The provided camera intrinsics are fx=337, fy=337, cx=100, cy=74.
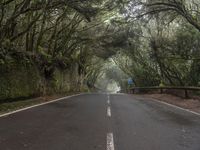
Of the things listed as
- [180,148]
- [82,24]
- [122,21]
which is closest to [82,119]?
[180,148]

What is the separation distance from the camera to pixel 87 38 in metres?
34.6

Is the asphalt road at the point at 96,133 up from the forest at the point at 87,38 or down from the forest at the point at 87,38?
down

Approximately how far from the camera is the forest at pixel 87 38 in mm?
17531

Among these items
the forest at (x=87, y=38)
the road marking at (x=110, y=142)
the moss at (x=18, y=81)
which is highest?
the forest at (x=87, y=38)

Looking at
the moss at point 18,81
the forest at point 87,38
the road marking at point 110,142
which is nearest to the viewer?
the road marking at point 110,142

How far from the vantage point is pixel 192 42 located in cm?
2703

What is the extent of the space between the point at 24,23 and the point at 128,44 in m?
19.7

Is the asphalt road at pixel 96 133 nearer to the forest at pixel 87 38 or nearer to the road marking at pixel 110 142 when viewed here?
the road marking at pixel 110 142

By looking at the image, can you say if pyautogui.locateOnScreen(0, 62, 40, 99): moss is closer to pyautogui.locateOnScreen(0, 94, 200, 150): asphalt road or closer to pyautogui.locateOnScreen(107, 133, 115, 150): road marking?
pyautogui.locateOnScreen(0, 94, 200, 150): asphalt road

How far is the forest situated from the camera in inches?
690

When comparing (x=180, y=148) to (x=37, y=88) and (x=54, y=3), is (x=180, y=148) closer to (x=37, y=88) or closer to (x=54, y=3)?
(x=54, y=3)

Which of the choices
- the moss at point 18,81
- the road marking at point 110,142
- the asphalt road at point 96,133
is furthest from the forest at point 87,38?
the road marking at point 110,142

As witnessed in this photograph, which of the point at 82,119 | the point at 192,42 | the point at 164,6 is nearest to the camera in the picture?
the point at 82,119

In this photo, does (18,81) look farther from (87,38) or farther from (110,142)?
(87,38)
